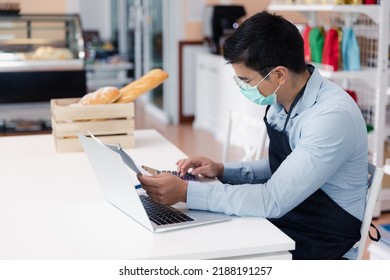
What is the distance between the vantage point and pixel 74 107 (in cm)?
248

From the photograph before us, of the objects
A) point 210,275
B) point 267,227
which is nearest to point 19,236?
point 210,275

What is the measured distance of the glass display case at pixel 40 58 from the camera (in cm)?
524

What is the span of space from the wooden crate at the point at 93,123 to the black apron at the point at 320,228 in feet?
3.06

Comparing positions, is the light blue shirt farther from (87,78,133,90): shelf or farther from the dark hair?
(87,78,133,90): shelf

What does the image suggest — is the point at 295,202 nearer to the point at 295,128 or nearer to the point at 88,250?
the point at 295,128

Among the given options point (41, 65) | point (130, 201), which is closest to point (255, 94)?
point (130, 201)

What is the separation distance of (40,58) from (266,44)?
3.93m

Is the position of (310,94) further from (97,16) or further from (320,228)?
(97,16)

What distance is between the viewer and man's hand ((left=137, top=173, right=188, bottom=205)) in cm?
168

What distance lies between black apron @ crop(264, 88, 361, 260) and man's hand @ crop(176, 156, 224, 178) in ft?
1.09

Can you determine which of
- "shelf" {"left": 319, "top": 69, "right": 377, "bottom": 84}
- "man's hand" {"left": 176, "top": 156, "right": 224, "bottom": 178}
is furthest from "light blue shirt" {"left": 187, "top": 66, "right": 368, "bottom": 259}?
"shelf" {"left": 319, "top": 69, "right": 377, "bottom": 84}

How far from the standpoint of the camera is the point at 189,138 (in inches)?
238

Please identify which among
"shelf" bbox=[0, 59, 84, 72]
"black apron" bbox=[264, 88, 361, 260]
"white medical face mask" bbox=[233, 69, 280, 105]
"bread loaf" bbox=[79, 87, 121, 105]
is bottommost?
"shelf" bbox=[0, 59, 84, 72]

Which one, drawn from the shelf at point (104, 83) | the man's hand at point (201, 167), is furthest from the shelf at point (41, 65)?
the man's hand at point (201, 167)
